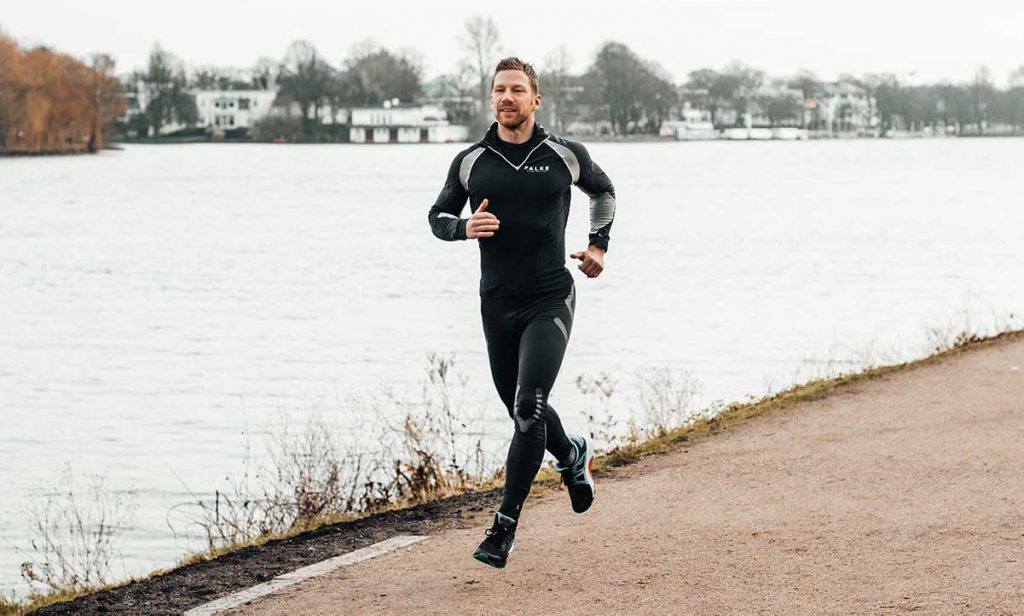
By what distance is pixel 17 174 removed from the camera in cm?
10088

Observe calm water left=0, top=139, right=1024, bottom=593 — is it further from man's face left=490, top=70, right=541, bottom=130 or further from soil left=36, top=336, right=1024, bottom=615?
man's face left=490, top=70, right=541, bottom=130

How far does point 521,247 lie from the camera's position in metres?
6.54

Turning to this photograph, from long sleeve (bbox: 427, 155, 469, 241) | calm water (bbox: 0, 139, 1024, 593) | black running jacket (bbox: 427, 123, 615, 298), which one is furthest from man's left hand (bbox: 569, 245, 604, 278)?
calm water (bbox: 0, 139, 1024, 593)

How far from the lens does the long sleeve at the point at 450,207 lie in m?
6.56

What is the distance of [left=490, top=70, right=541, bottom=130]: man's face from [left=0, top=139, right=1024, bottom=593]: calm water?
5307mm

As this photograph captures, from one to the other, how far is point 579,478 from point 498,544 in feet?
2.49

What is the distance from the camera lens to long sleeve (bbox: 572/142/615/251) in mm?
6785

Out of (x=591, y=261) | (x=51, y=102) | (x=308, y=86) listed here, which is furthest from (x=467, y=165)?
(x=308, y=86)

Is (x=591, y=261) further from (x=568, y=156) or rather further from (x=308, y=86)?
(x=308, y=86)

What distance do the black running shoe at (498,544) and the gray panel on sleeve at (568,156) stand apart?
153 cm

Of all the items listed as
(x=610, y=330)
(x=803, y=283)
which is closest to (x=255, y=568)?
(x=610, y=330)

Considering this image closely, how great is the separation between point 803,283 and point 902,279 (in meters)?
2.22

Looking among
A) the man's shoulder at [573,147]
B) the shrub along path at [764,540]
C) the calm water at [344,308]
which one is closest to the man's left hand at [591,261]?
the man's shoulder at [573,147]

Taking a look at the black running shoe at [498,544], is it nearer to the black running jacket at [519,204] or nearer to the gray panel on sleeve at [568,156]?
the black running jacket at [519,204]
